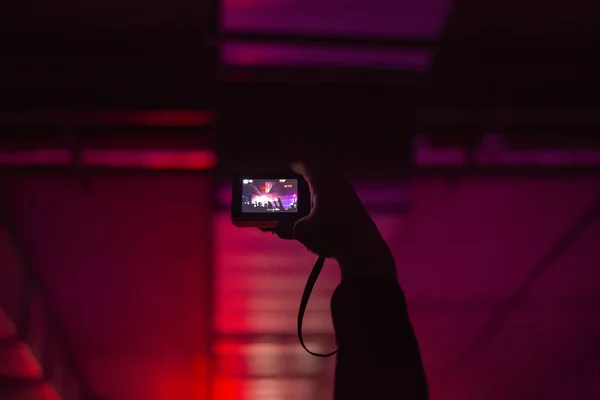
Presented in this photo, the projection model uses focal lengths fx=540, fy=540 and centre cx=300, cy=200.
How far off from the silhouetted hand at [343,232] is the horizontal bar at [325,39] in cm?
91

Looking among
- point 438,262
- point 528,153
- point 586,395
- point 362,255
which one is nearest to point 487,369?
point 586,395

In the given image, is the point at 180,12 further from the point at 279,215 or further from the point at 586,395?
the point at 586,395

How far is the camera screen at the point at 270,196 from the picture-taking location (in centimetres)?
102

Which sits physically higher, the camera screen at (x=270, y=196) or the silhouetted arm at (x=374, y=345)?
the camera screen at (x=270, y=196)

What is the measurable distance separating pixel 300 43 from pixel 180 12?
384 mm

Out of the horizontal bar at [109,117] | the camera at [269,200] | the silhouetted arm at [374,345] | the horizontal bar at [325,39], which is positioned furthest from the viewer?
the horizontal bar at [109,117]

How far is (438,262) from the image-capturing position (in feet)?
8.64

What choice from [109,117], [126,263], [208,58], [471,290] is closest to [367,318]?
[208,58]

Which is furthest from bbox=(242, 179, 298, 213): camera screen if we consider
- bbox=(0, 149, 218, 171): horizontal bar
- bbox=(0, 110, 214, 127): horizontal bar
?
bbox=(0, 149, 218, 171): horizontal bar

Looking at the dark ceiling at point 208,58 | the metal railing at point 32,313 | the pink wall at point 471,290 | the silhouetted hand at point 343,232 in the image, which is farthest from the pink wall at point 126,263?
the silhouetted hand at point 343,232

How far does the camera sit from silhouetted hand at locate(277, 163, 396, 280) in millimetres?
685

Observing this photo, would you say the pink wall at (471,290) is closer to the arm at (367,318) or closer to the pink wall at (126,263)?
the pink wall at (126,263)

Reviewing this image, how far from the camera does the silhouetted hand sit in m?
0.22

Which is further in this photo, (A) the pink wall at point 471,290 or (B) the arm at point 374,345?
(A) the pink wall at point 471,290
